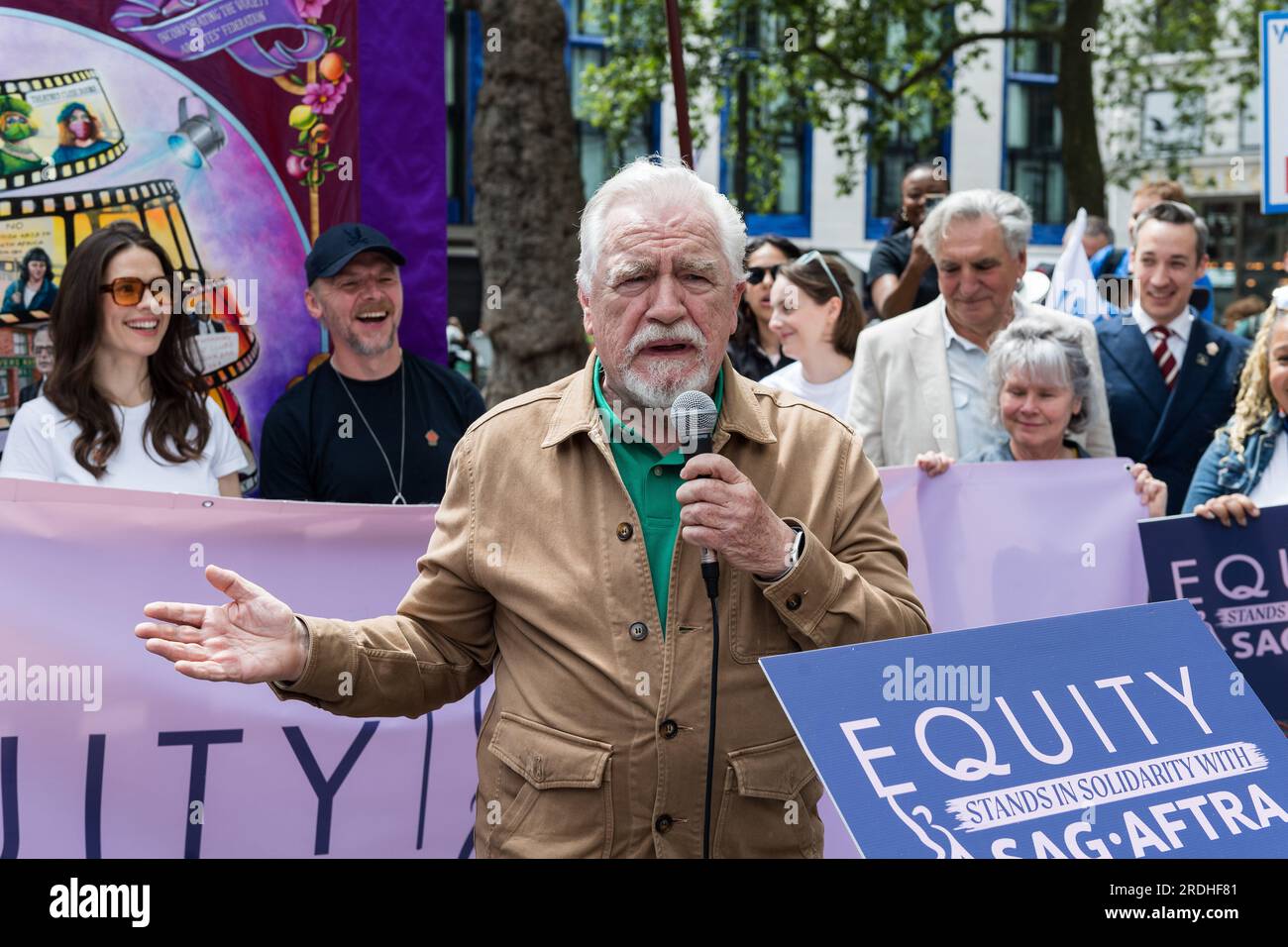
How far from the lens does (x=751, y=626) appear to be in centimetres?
287

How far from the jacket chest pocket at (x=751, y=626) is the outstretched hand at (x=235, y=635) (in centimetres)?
83

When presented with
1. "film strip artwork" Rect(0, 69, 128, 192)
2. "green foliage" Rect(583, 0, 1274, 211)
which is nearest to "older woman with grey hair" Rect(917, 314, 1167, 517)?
"film strip artwork" Rect(0, 69, 128, 192)

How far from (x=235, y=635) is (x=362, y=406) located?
7.87ft

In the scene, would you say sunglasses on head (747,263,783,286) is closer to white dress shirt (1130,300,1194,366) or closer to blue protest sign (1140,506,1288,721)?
white dress shirt (1130,300,1194,366)

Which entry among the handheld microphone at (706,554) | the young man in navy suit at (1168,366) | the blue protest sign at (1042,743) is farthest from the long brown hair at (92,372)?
the young man in navy suit at (1168,366)

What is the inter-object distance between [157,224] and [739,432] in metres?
2.99

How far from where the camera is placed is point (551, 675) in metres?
2.88

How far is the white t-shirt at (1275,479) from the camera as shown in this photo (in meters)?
4.97

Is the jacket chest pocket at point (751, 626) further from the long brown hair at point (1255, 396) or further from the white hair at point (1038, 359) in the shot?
the long brown hair at point (1255, 396)

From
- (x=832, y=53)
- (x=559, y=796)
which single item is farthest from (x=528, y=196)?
(x=832, y=53)

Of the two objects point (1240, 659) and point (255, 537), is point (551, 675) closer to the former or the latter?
point (255, 537)

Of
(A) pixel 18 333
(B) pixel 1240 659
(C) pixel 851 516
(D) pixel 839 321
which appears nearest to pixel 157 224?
(A) pixel 18 333

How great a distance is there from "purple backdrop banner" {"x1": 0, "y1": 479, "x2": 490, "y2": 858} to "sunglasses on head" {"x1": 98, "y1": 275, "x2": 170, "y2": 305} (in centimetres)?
83
